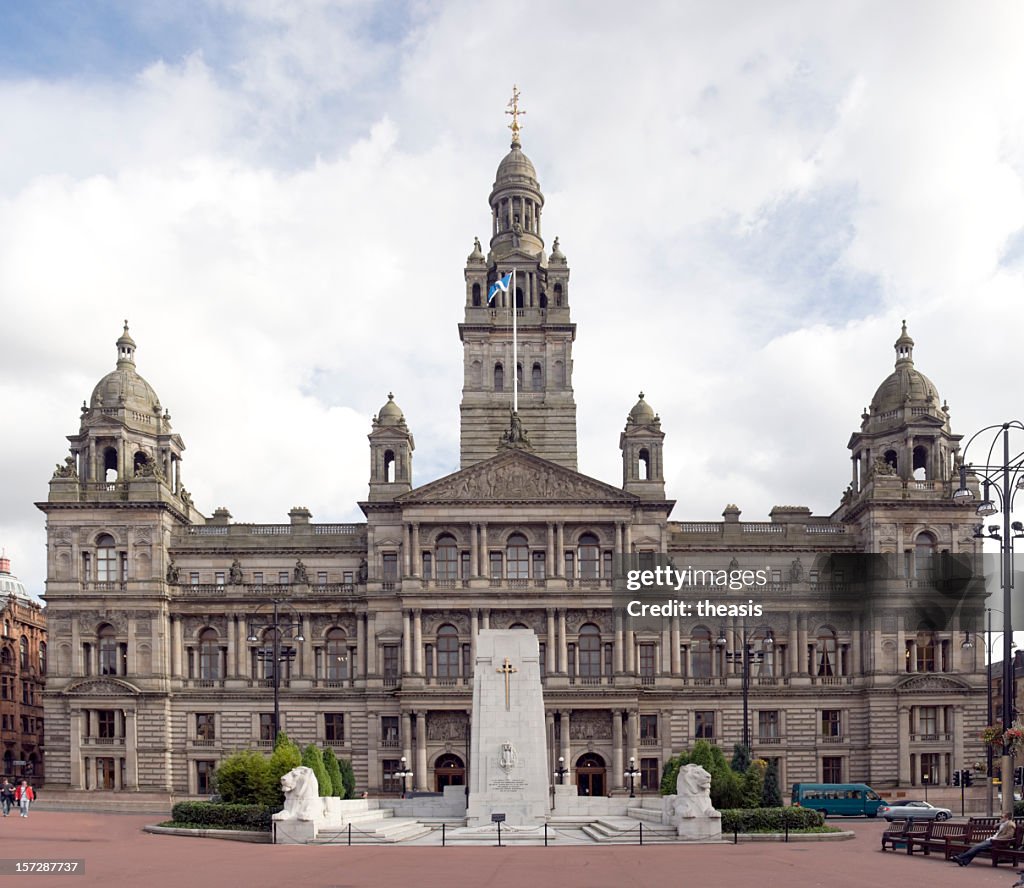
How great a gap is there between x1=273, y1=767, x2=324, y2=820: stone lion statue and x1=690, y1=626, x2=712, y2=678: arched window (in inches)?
1598

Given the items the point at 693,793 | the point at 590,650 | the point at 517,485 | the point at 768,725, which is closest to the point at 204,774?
the point at 590,650

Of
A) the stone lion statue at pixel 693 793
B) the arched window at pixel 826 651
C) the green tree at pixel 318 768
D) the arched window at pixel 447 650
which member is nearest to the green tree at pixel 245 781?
the green tree at pixel 318 768

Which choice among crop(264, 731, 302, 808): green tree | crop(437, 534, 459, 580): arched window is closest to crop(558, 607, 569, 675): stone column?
crop(437, 534, 459, 580): arched window

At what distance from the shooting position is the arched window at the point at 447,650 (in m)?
79.3

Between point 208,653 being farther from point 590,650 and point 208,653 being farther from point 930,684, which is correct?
point 930,684

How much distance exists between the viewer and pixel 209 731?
263ft

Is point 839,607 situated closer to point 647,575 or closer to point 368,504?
point 647,575

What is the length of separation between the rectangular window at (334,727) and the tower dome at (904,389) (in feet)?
133

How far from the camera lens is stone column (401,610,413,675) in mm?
78062

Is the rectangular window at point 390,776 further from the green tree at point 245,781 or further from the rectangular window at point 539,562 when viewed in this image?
the green tree at point 245,781

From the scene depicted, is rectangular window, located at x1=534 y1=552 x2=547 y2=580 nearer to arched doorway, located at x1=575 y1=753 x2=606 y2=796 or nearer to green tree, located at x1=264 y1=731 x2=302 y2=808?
arched doorway, located at x1=575 y1=753 x2=606 y2=796

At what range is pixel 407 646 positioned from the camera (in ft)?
257

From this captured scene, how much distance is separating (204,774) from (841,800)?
129 feet

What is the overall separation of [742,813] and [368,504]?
40.8 metres
